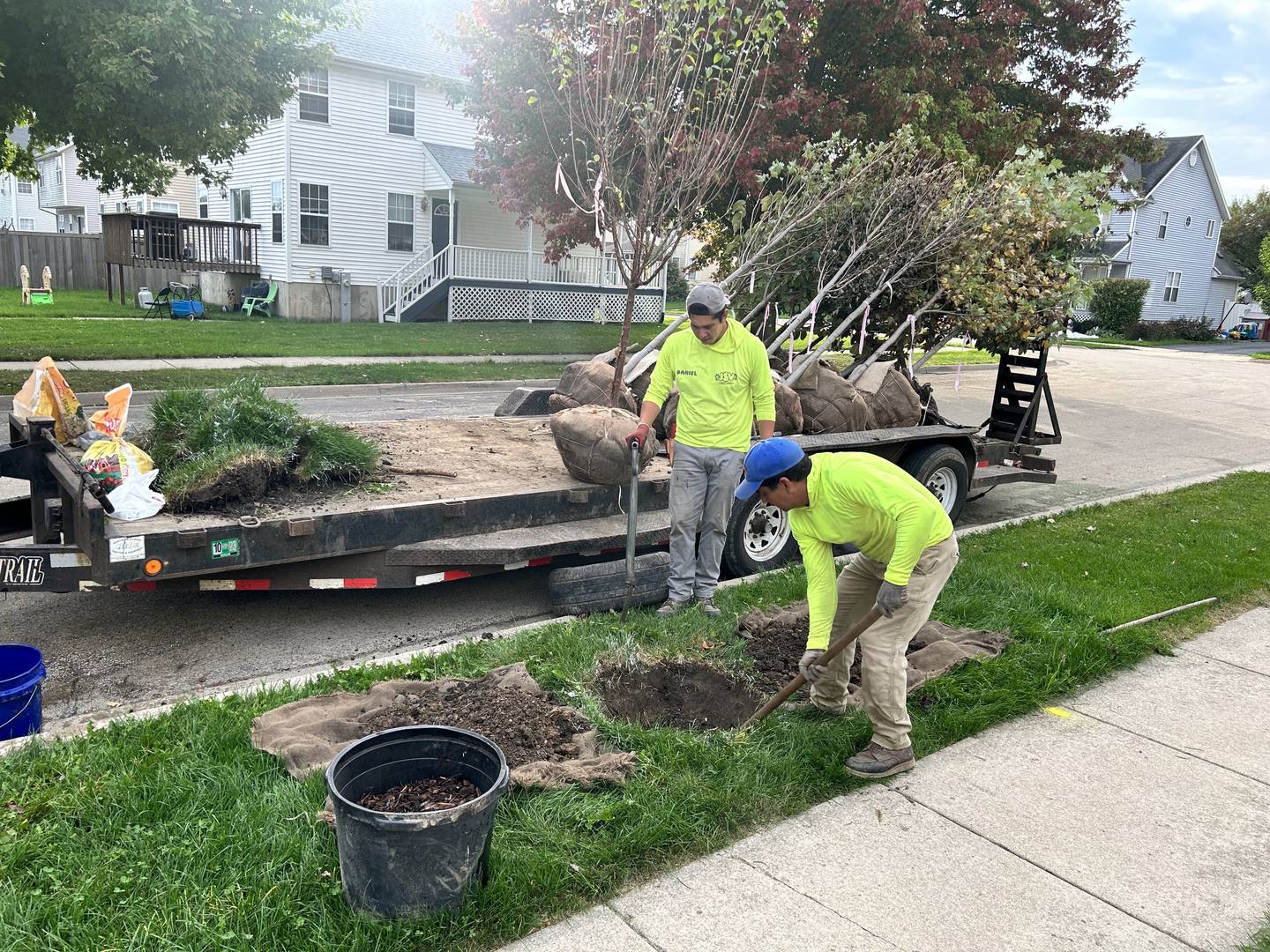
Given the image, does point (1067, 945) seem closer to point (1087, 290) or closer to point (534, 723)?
point (534, 723)

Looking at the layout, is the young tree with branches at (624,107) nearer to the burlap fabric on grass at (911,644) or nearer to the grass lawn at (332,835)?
the burlap fabric on grass at (911,644)

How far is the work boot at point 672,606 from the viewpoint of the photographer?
5.72 meters

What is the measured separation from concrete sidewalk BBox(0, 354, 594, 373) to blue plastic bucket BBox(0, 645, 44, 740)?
1061 centimetres

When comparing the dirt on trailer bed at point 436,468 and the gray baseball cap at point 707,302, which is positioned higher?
the gray baseball cap at point 707,302

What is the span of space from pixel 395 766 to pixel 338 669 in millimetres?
1603

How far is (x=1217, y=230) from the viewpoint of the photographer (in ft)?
163

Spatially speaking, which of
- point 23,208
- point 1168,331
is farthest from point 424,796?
point 23,208

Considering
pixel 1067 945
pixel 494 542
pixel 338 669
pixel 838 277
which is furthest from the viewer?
pixel 838 277

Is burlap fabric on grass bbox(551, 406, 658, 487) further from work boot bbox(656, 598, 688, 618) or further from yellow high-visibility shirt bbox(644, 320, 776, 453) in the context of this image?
work boot bbox(656, 598, 688, 618)

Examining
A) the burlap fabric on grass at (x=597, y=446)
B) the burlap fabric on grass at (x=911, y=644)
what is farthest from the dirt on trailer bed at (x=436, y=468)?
the burlap fabric on grass at (x=911, y=644)

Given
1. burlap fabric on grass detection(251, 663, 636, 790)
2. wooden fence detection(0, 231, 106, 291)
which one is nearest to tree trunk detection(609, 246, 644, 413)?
burlap fabric on grass detection(251, 663, 636, 790)

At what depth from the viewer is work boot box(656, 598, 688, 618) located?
5723mm

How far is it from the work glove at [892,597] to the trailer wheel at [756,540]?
259 centimetres

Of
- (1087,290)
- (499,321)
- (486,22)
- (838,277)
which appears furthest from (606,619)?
(499,321)
